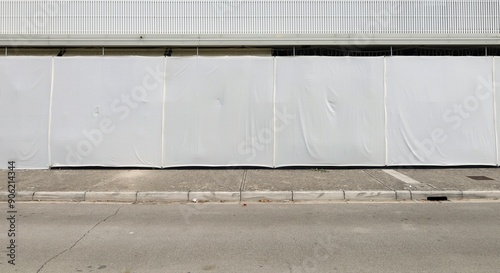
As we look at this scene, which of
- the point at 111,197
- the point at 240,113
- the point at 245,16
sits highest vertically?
the point at 245,16

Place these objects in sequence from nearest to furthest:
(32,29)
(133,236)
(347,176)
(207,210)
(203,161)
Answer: (133,236), (207,210), (347,176), (203,161), (32,29)

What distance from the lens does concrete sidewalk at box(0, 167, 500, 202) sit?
274 inches

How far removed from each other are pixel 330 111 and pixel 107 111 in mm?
6451

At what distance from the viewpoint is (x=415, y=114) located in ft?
31.6

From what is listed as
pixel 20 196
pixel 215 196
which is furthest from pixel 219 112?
pixel 20 196

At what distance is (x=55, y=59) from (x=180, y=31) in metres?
3.69

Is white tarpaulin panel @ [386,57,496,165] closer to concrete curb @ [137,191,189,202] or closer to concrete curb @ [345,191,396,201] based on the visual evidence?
concrete curb @ [345,191,396,201]

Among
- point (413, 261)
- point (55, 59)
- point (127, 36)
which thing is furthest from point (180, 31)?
point (413, 261)

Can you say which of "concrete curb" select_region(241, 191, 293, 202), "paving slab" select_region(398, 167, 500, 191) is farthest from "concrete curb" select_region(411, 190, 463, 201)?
"concrete curb" select_region(241, 191, 293, 202)

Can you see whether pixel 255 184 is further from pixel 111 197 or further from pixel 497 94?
pixel 497 94

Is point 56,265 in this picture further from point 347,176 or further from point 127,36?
point 127,36

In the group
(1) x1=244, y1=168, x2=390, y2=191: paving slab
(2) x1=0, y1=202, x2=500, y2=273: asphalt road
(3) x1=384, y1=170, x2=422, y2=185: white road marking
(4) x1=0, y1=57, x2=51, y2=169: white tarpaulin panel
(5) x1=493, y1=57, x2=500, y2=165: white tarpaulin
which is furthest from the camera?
(5) x1=493, y1=57, x2=500, y2=165: white tarpaulin

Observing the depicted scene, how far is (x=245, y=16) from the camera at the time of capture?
10.3 metres

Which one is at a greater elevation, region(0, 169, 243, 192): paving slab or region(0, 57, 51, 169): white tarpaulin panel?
region(0, 57, 51, 169): white tarpaulin panel
